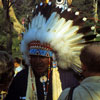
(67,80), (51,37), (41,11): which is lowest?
(67,80)

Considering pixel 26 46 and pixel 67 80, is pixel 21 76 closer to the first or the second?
pixel 26 46

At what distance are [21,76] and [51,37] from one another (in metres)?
0.60

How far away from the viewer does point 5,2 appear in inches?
351

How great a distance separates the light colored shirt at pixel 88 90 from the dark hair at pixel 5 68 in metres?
0.66

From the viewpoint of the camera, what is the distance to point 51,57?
8.23 ft

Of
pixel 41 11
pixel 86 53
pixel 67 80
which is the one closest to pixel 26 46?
pixel 41 11

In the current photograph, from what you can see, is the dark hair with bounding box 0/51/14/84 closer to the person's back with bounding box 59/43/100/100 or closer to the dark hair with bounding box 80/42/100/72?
the person's back with bounding box 59/43/100/100

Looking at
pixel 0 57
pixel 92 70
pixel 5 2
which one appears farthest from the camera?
pixel 5 2

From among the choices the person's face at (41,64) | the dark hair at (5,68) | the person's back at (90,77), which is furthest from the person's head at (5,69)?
the person's back at (90,77)

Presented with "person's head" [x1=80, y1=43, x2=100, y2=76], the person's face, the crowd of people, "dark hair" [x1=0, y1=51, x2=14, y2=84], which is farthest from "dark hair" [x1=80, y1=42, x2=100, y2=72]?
the person's face

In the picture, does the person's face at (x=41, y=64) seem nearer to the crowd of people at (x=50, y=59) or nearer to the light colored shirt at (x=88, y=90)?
the crowd of people at (x=50, y=59)

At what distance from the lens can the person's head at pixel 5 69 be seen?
1.93 metres

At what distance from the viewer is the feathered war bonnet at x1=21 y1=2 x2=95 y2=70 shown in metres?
2.46

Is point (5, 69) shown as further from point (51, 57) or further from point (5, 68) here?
point (51, 57)
